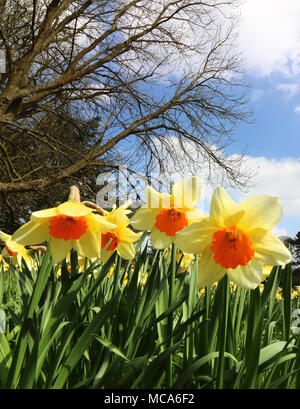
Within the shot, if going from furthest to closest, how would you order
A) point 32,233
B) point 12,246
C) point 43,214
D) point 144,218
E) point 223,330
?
point 12,246, point 144,218, point 32,233, point 43,214, point 223,330

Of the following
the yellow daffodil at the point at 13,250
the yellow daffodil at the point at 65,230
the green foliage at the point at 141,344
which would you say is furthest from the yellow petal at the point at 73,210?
the yellow daffodil at the point at 13,250

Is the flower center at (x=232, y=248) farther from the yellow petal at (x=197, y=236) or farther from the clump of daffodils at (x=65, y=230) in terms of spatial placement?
the clump of daffodils at (x=65, y=230)

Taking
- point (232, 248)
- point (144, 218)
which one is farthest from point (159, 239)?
point (232, 248)

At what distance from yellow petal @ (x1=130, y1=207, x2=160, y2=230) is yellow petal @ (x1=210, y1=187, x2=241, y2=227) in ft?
0.94

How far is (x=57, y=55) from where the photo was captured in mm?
10695

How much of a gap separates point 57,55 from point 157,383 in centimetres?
1113

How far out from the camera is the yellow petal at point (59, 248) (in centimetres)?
95

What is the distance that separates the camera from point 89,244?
0.98 meters

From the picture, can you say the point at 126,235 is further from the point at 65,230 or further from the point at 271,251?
the point at 271,251

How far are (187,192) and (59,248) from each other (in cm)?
37

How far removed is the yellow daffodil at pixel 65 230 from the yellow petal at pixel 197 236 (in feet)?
0.58

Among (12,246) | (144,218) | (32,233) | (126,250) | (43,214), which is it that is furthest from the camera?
(12,246)

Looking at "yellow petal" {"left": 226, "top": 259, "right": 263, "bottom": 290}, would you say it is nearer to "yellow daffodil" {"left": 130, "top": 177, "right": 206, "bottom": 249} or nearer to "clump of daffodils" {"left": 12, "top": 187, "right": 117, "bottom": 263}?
"yellow daffodil" {"left": 130, "top": 177, "right": 206, "bottom": 249}
